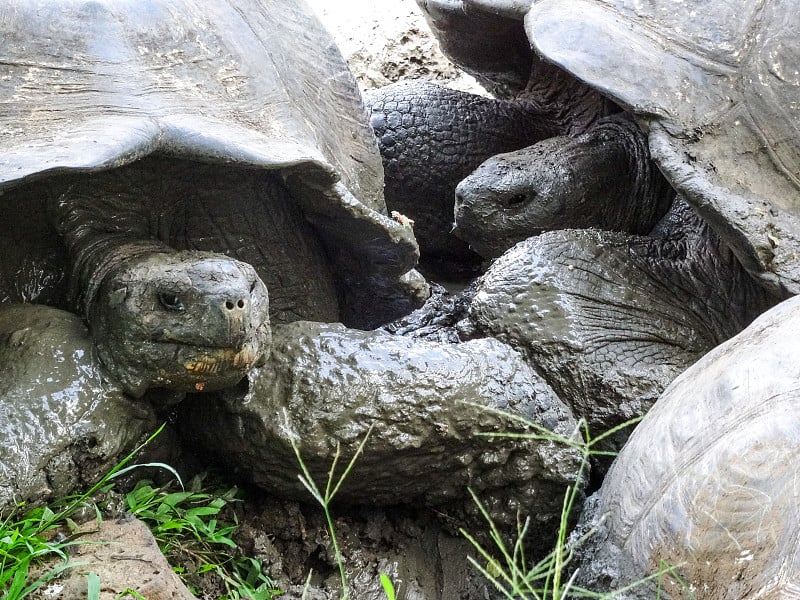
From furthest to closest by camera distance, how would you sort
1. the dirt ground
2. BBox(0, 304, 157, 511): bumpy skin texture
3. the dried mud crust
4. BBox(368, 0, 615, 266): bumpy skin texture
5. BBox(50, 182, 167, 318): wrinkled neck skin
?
the dirt ground < BBox(368, 0, 615, 266): bumpy skin texture < the dried mud crust < BBox(50, 182, 167, 318): wrinkled neck skin < BBox(0, 304, 157, 511): bumpy skin texture

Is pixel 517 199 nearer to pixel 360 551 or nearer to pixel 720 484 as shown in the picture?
pixel 360 551

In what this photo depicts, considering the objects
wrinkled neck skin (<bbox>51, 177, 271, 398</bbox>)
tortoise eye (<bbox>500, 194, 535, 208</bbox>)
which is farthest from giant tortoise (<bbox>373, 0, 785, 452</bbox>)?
wrinkled neck skin (<bbox>51, 177, 271, 398</bbox>)

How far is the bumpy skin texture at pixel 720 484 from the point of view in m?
1.84

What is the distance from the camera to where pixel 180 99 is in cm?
226

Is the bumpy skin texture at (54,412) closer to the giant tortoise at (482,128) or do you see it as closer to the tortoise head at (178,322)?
the tortoise head at (178,322)

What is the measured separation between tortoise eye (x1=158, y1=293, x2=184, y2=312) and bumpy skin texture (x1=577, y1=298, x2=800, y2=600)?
0.98 meters

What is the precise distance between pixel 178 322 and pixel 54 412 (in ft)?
1.01

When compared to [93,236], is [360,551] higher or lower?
lower

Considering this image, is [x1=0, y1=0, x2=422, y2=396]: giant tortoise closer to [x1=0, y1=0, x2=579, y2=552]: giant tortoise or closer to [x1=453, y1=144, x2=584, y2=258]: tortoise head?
[x1=0, y1=0, x2=579, y2=552]: giant tortoise

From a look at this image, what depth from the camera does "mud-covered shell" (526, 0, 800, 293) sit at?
2746 millimetres

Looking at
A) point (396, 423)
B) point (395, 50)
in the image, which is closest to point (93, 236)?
point (396, 423)

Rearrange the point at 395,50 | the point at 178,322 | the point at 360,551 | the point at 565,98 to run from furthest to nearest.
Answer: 1. the point at 395,50
2. the point at 565,98
3. the point at 360,551
4. the point at 178,322

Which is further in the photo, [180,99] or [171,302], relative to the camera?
[180,99]

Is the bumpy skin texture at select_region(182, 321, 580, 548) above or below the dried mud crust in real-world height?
above
